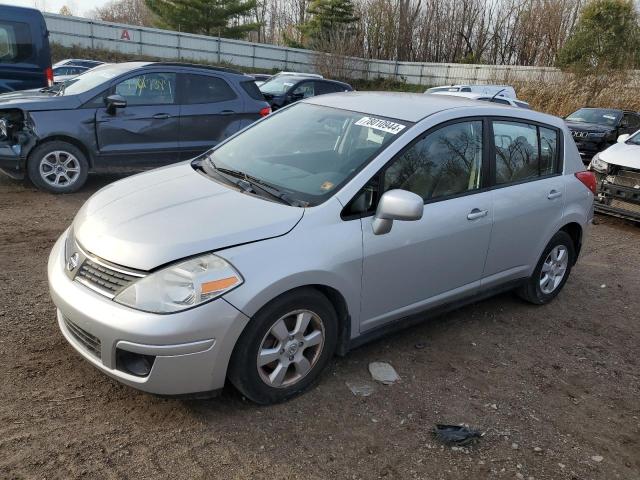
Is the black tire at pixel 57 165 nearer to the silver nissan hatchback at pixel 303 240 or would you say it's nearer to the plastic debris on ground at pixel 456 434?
the silver nissan hatchback at pixel 303 240

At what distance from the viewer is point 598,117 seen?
15.0 m

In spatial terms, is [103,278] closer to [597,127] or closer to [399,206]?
[399,206]

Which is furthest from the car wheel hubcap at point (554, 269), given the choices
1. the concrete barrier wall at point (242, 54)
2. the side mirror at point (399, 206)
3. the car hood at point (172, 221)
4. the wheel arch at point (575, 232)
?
the concrete barrier wall at point (242, 54)

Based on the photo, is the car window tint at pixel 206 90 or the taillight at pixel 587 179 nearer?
the taillight at pixel 587 179

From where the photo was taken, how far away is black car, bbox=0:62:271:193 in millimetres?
6754

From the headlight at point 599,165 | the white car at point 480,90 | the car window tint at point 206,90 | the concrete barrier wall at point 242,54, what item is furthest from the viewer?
the concrete barrier wall at point 242,54

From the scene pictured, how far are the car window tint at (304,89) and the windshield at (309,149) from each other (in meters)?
10.4

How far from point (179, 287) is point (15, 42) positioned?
28.3 feet

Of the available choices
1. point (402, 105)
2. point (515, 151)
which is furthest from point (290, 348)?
point (515, 151)

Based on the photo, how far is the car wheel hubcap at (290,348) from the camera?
2953mm

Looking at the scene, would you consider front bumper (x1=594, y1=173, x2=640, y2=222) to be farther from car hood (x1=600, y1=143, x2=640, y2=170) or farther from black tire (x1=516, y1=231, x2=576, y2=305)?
black tire (x1=516, y1=231, x2=576, y2=305)

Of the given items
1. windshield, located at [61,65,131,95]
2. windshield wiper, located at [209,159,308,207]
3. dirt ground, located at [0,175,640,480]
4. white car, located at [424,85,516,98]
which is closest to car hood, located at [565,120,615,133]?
white car, located at [424,85,516,98]

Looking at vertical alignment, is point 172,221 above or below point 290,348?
above

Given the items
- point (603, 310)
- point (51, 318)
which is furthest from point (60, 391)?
point (603, 310)
